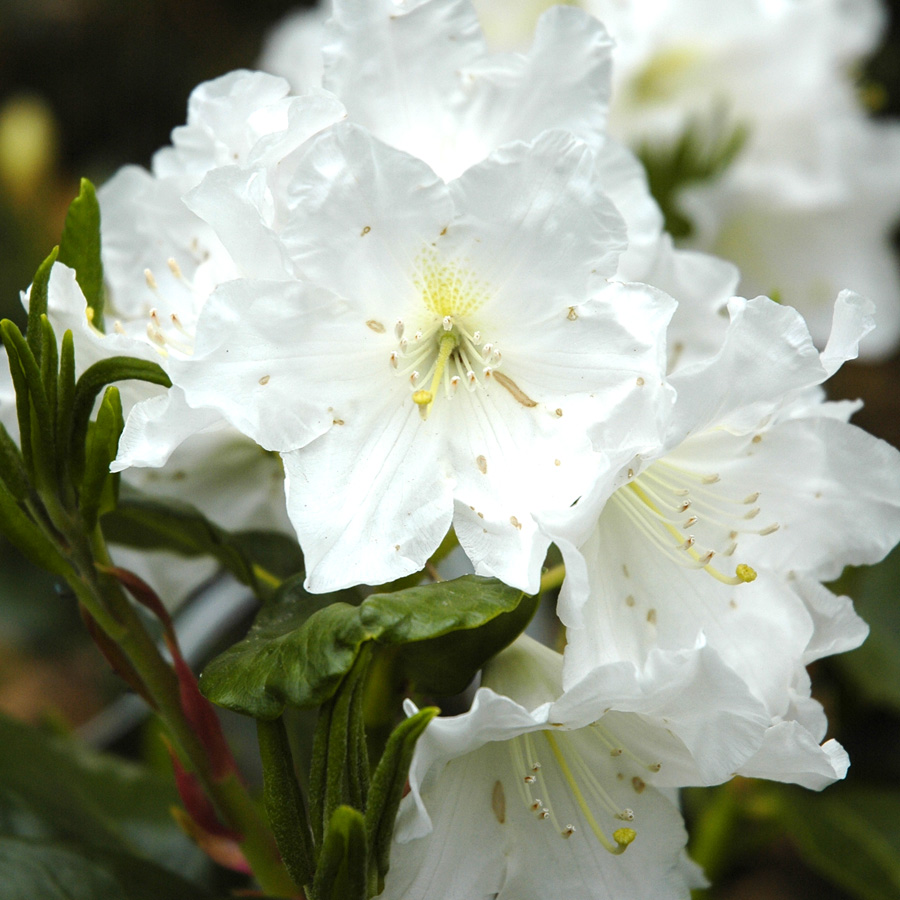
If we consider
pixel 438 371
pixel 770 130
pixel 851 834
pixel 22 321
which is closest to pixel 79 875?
pixel 438 371

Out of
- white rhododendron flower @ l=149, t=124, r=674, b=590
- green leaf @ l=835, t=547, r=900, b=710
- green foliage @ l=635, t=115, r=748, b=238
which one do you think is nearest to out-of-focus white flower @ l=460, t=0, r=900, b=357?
Result: green foliage @ l=635, t=115, r=748, b=238

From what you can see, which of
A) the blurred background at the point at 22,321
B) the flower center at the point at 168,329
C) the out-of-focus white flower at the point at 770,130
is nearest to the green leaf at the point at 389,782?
the flower center at the point at 168,329

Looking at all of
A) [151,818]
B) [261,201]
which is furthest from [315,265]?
[151,818]

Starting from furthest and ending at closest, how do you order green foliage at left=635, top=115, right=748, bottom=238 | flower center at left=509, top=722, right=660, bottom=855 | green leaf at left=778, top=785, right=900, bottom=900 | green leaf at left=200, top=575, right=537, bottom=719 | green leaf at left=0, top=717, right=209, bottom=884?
1. green foliage at left=635, top=115, right=748, bottom=238
2. green leaf at left=778, top=785, right=900, bottom=900
3. green leaf at left=0, top=717, right=209, bottom=884
4. flower center at left=509, top=722, right=660, bottom=855
5. green leaf at left=200, top=575, right=537, bottom=719

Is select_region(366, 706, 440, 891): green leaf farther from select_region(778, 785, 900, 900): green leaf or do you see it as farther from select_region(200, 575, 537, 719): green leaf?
select_region(778, 785, 900, 900): green leaf

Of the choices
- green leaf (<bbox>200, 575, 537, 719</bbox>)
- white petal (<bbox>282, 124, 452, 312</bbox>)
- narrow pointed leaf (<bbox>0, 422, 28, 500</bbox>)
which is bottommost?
green leaf (<bbox>200, 575, 537, 719</bbox>)

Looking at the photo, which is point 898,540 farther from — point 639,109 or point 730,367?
point 639,109
